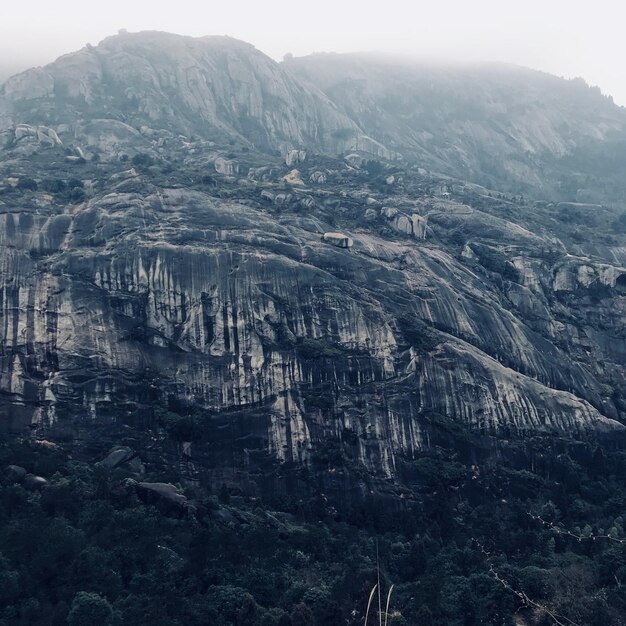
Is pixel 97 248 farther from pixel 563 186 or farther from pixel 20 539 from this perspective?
pixel 563 186

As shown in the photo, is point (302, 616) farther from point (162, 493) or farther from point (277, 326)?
point (277, 326)

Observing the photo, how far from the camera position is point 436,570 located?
6141 centimetres

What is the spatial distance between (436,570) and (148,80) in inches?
6882

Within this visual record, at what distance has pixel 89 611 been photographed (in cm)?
4916

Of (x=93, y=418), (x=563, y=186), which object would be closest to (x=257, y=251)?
(x=93, y=418)

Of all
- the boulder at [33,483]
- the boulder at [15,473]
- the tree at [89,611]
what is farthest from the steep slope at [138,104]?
the tree at [89,611]

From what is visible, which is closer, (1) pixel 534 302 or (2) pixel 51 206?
(2) pixel 51 206

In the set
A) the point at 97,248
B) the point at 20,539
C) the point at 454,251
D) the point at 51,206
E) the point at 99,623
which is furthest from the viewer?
the point at 454,251

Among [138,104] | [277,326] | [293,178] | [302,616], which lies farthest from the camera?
[138,104]

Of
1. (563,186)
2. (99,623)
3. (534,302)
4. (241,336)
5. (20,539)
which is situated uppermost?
(563,186)

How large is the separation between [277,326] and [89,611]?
1599 inches

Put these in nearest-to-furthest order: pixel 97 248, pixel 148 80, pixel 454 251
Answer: pixel 97 248 → pixel 454 251 → pixel 148 80

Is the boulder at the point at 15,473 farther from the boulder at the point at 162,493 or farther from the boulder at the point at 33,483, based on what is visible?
the boulder at the point at 162,493

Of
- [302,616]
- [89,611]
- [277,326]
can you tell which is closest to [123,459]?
[89,611]
